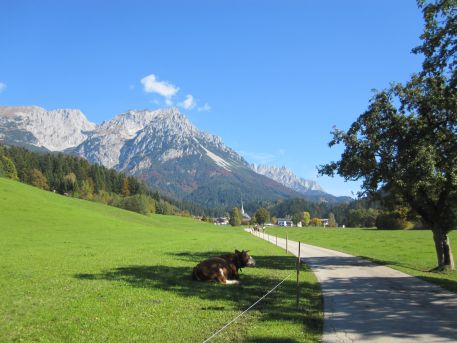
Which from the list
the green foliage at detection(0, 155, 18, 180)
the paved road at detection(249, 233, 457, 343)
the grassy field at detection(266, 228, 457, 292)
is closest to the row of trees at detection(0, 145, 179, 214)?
the green foliage at detection(0, 155, 18, 180)

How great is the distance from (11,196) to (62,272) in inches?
2474

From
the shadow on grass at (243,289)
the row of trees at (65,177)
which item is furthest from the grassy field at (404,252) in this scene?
the row of trees at (65,177)

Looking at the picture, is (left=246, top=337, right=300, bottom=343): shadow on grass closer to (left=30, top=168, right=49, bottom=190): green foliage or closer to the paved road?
the paved road

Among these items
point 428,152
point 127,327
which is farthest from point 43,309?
point 428,152

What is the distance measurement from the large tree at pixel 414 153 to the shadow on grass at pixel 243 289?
10623 millimetres

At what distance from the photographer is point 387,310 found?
48.3 feet

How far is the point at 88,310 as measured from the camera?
13102mm

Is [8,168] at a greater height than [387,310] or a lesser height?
greater

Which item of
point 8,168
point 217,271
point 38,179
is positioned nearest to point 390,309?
point 217,271

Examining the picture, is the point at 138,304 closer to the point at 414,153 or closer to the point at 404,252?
the point at 414,153

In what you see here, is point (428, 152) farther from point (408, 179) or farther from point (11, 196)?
point (11, 196)

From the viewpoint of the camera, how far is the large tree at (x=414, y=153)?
1036 inches

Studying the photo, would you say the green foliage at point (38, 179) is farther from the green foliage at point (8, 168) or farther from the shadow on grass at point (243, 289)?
the shadow on grass at point (243, 289)

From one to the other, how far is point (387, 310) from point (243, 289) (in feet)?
19.1
